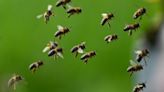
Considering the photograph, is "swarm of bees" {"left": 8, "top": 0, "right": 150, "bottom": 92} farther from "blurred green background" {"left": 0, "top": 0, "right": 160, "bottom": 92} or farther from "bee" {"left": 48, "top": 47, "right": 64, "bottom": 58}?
"blurred green background" {"left": 0, "top": 0, "right": 160, "bottom": 92}

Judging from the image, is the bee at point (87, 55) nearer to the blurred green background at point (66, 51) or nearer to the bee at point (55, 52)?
the bee at point (55, 52)

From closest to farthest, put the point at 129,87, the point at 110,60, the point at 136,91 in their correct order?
the point at 136,91, the point at 129,87, the point at 110,60

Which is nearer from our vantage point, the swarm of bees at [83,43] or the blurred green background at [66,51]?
the swarm of bees at [83,43]

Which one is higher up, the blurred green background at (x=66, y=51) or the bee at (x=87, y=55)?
the blurred green background at (x=66, y=51)

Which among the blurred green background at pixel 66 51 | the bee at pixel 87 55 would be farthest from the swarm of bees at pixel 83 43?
the blurred green background at pixel 66 51

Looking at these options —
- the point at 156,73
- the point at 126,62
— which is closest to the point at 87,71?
the point at 126,62

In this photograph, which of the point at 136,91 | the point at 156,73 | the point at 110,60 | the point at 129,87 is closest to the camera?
the point at 136,91

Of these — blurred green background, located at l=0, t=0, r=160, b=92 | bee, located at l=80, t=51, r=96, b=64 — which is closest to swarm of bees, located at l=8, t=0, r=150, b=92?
bee, located at l=80, t=51, r=96, b=64

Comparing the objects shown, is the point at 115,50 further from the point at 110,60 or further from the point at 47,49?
the point at 47,49
